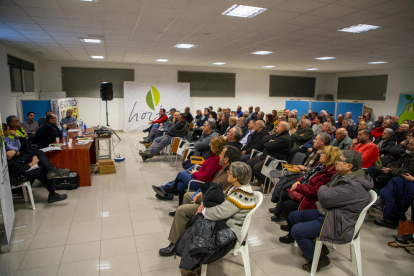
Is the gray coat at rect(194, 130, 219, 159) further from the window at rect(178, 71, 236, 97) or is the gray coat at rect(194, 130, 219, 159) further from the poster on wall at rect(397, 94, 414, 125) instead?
the poster on wall at rect(397, 94, 414, 125)

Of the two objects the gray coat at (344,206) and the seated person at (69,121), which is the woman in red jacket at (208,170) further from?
the seated person at (69,121)

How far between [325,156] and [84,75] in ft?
35.0

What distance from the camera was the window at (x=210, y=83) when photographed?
1245 cm

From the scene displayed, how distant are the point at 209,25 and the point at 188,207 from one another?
342 cm

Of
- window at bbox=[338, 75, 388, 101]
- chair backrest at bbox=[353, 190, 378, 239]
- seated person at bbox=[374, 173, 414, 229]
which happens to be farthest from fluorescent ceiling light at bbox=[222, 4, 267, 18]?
window at bbox=[338, 75, 388, 101]

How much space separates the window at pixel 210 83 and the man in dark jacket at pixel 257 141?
309 inches

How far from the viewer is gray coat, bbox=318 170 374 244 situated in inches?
87.1

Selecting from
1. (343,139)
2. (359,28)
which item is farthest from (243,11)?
(343,139)

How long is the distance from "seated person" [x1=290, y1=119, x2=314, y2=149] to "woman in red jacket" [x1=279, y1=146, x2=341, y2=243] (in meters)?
2.61

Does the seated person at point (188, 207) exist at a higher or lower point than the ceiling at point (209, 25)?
lower

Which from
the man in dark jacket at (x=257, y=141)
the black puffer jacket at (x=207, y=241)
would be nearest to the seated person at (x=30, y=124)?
the man in dark jacket at (x=257, y=141)

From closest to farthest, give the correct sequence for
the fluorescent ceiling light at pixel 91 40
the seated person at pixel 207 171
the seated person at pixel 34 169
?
the seated person at pixel 207 171 → the seated person at pixel 34 169 → the fluorescent ceiling light at pixel 91 40

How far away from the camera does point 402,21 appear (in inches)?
161

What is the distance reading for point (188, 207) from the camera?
2568 mm
